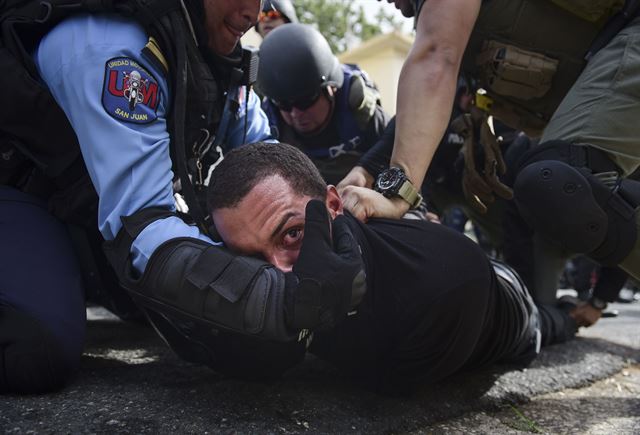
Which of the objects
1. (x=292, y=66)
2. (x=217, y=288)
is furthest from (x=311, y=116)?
(x=217, y=288)

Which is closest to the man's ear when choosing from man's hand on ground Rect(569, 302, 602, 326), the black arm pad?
the black arm pad

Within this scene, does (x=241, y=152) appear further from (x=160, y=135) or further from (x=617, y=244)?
(x=617, y=244)

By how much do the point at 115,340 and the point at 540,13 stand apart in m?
1.69

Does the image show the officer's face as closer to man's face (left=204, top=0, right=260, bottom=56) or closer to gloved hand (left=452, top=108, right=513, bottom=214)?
A: man's face (left=204, top=0, right=260, bottom=56)

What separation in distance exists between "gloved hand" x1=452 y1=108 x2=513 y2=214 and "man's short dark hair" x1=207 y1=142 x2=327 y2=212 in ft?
2.60

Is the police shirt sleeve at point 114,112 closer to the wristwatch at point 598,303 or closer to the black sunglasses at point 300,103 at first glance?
the black sunglasses at point 300,103

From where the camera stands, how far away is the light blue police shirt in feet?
4.31

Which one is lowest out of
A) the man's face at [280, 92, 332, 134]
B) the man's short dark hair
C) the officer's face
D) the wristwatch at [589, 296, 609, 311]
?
the wristwatch at [589, 296, 609, 311]

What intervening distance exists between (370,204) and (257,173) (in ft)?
1.00

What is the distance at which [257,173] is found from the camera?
1.29m

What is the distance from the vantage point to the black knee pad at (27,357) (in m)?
1.33

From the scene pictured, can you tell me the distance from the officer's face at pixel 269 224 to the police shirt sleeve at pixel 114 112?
0.08 meters

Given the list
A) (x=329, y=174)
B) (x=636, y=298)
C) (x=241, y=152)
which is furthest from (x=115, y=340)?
(x=636, y=298)

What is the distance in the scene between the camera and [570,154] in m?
1.50
